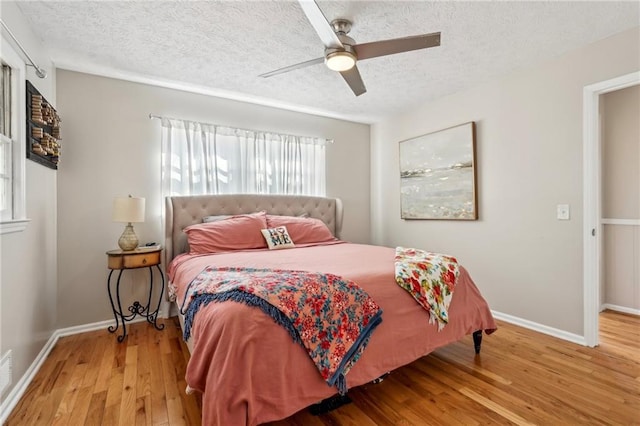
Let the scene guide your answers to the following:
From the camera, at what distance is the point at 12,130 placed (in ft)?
6.42

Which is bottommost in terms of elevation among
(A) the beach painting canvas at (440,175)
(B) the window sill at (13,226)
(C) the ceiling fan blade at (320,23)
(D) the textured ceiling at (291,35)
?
(B) the window sill at (13,226)

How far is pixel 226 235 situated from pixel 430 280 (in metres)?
1.90

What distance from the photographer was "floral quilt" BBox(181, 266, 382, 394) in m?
1.44

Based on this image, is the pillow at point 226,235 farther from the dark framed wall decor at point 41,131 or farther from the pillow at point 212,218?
the dark framed wall decor at point 41,131

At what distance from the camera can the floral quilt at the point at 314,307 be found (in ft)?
4.74

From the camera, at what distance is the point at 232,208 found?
11.6 ft

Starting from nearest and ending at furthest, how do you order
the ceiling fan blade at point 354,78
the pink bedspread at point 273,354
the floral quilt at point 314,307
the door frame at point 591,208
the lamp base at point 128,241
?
1. the pink bedspread at point 273,354
2. the floral quilt at point 314,307
3. the ceiling fan blade at point 354,78
4. the door frame at point 591,208
5. the lamp base at point 128,241

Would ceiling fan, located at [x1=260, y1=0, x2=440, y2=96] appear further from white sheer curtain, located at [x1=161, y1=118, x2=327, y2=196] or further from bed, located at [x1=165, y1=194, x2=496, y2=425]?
white sheer curtain, located at [x1=161, y1=118, x2=327, y2=196]

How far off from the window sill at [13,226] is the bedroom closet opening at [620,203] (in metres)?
4.89

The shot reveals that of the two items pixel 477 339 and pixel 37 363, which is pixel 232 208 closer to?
pixel 37 363

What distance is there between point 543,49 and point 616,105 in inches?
60.5

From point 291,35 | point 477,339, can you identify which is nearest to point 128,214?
point 291,35

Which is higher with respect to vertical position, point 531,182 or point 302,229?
point 531,182

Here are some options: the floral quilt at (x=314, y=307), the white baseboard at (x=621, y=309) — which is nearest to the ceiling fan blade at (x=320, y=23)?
the floral quilt at (x=314, y=307)
